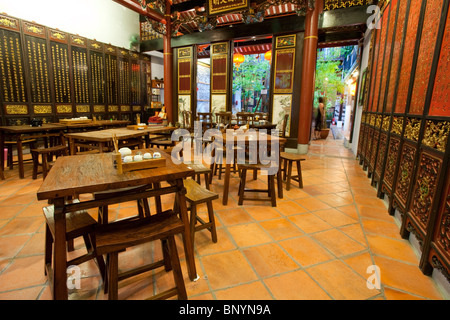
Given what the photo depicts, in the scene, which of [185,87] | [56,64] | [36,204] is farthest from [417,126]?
[56,64]

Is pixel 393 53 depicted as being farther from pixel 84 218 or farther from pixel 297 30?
pixel 84 218

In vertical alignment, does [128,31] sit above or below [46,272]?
above

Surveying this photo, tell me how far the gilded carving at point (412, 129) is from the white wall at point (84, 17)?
24.7 feet

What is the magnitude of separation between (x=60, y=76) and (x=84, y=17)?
1965 millimetres

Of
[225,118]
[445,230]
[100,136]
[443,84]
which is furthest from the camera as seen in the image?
[225,118]

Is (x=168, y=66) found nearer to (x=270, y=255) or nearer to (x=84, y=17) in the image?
(x=84, y=17)

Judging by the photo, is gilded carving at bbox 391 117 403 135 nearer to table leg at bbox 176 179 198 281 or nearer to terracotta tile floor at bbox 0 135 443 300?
terracotta tile floor at bbox 0 135 443 300

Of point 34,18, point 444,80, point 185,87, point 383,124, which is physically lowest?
point 383,124

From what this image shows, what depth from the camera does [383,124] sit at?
3.31 meters

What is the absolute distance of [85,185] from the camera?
124 centimetres

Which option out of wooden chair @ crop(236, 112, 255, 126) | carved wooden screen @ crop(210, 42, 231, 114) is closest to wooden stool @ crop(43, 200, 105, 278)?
wooden chair @ crop(236, 112, 255, 126)

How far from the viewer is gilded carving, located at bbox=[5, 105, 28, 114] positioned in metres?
5.08

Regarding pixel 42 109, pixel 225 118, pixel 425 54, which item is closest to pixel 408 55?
pixel 425 54

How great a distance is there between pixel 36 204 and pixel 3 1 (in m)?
5.03
